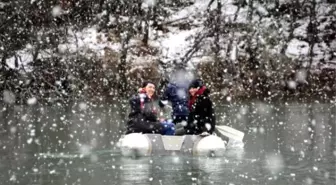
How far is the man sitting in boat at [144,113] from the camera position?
1312 cm

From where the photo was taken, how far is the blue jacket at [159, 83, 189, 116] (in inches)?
585

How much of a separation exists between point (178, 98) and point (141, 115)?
6.77 ft

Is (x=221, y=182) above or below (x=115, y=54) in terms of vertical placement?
below

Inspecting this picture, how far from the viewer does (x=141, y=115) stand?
43.4 ft

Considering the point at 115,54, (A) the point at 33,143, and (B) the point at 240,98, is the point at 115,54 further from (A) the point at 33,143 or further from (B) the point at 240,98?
(A) the point at 33,143

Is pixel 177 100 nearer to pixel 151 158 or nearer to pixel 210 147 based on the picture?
pixel 210 147

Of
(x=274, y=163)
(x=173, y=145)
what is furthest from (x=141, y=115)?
(x=274, y=163)

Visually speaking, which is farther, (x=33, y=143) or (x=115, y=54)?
(x=115, y=54)

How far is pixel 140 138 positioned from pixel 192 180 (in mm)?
2953

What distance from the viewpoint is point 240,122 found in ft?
68.6

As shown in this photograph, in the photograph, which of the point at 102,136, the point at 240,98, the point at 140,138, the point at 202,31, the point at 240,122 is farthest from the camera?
the point at 202,31

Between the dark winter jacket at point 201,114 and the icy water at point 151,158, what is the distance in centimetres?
84

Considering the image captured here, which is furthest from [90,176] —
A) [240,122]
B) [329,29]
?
[329,29]

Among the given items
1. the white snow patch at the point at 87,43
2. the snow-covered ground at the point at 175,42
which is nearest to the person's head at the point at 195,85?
the snow-covered ground at the point at 175,42
